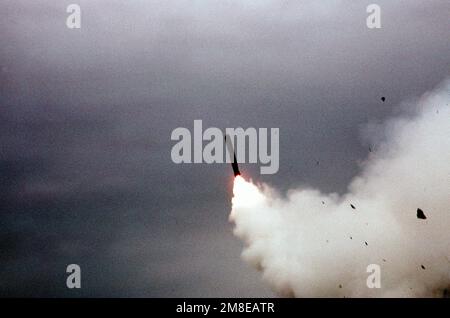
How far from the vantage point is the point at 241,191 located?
5281 centimetres
